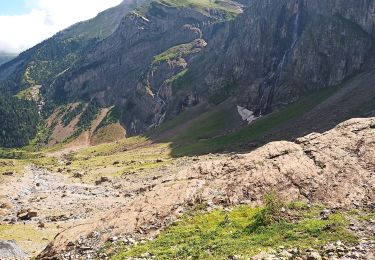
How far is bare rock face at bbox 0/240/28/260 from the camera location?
48.2 m

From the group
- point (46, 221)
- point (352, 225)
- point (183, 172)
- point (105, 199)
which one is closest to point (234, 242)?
point (352, 225)

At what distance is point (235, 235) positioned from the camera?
33.7m

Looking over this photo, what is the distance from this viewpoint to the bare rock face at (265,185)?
37562 millimetres

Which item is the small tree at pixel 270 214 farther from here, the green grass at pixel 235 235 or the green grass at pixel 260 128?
the green grass at pixel 260 128

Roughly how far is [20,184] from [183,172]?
3539 inches

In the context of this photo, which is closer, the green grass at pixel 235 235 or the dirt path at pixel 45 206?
the green grass at pixel 235 235

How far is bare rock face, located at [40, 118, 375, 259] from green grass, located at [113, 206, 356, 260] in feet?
7.01

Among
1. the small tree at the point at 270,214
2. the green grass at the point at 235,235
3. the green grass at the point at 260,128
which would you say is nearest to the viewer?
the green grass at the point at 235,235

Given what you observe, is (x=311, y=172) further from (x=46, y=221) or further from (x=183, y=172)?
(x=46, y=221)

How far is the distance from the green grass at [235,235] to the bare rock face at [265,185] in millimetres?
2138

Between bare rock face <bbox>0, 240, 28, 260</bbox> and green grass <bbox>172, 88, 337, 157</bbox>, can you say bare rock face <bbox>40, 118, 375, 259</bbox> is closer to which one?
Answer: bare rock face <bbox>0, 240, 28, 260</bbox>

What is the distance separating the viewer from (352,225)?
3128cm

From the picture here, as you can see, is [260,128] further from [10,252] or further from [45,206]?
[10,252]

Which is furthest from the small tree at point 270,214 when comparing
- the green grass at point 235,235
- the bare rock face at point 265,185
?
the bare rock face at point 265,185
